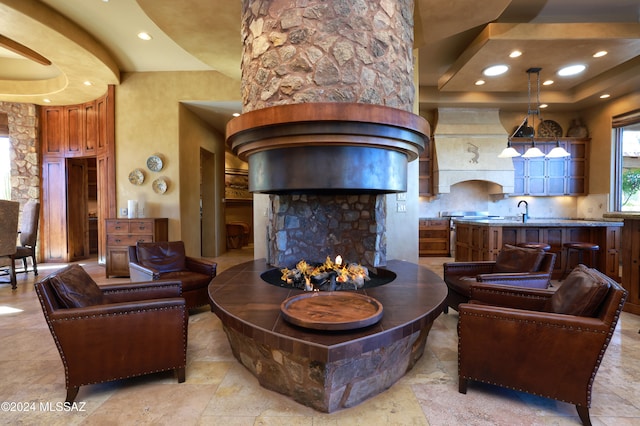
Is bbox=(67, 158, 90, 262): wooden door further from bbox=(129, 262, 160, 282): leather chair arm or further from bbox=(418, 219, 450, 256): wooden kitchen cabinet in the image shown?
bbox=(418, 219, 450, 256): wooden kitchen cabinet

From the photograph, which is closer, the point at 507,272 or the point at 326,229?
the point at 507,272

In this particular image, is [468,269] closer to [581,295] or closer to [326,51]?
[581,295]

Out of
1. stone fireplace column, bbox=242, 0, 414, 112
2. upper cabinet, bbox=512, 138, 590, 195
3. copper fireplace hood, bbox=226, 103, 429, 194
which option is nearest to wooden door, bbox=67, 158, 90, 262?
copper fireplace hood, bbox=226, 103, 429, 194

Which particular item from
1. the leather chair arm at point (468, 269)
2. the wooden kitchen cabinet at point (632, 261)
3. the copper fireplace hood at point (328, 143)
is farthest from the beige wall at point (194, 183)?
the wooden kitchen cabinet at point (632, 261)

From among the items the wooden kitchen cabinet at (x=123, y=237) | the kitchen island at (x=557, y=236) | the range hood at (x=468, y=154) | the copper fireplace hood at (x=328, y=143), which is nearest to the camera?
the copper fireplace hood at (x=328, y=143)

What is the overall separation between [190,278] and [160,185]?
3078mm

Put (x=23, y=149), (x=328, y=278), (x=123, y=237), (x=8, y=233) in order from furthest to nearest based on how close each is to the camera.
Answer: (x=23, y=149), (x=123, y=237), (x=8, y=233), (x=328, y=278)

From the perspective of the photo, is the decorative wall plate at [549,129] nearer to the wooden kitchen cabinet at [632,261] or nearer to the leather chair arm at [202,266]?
the wooden kitchen cabinet at [632,261]

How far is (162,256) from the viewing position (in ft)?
12.4

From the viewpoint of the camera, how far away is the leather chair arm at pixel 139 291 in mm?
2375

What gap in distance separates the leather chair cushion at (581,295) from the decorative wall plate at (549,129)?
7.05 meters

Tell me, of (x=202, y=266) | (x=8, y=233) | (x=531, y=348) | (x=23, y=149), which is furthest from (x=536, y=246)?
(x=23, y=149)

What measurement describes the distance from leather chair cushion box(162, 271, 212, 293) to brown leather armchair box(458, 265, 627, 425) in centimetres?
269

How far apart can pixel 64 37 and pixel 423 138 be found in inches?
191
